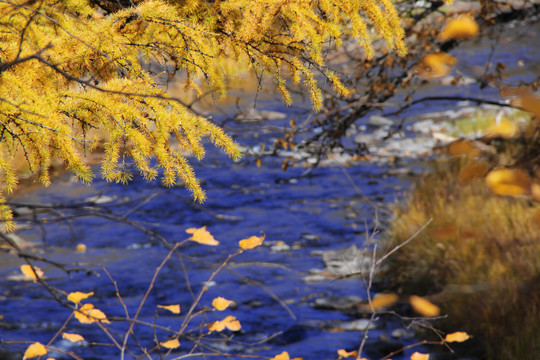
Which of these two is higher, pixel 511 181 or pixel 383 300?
pixel 511 181

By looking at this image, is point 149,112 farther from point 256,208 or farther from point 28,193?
point 28,193

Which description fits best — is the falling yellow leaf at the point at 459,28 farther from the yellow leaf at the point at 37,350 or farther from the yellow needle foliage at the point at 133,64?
the yellow leaf at the point at 37,350

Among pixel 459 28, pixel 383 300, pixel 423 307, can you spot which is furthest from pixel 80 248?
pixel 459 28

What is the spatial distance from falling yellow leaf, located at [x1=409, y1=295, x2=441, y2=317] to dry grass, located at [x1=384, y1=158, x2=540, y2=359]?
0.25 ft

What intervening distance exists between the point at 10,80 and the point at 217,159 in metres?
8.46

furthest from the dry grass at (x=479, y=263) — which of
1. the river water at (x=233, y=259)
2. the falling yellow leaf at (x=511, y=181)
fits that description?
the falling yellow leaf at (x=511, y=181)

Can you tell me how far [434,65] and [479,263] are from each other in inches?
81.8

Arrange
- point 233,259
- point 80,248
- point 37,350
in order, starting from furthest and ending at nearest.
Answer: point 80,248
point 233,259
point 37,350

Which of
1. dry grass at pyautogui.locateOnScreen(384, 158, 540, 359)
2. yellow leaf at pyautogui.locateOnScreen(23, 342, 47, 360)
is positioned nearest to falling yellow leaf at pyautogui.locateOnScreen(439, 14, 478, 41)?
dry grass at pyautogui.locateOnScreen(384, 158, 540, 359)

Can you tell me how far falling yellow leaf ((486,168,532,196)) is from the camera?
16.4ft

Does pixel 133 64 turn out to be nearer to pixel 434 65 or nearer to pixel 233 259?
pixel 434 65

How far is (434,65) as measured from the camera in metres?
6.20

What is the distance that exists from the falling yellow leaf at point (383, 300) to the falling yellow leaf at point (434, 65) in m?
2.33

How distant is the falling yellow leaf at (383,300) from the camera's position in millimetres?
6230
